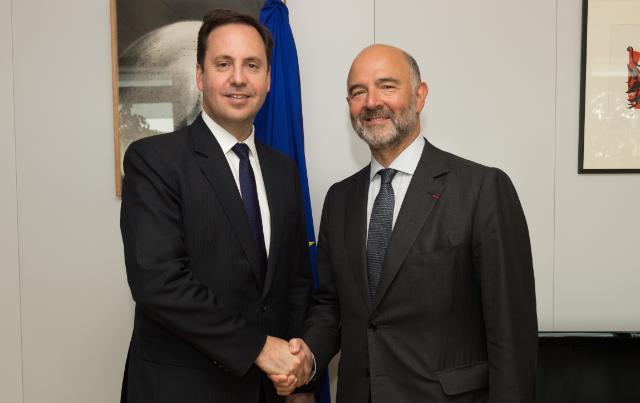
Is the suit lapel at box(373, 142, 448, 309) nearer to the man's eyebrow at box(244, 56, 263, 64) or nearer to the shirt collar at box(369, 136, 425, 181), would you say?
the shirt collar at box(369, 136, 425, 181)

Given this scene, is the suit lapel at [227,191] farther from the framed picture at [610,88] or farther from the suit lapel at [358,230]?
the framed picture at [610,88]

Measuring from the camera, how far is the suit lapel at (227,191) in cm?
159

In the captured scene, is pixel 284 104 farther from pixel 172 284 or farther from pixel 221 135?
pixel 172 284

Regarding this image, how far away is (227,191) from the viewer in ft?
5.28

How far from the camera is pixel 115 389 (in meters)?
2.67

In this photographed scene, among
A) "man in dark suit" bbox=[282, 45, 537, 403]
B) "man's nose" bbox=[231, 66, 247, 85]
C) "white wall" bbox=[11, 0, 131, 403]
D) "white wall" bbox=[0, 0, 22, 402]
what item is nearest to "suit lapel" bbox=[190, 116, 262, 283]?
"man's nose" bbox=[231, 66, 247, 85]

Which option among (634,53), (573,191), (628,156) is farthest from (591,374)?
(634,53)

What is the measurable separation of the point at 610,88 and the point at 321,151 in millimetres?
1509

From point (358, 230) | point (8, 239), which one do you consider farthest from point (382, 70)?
point (8, 239)

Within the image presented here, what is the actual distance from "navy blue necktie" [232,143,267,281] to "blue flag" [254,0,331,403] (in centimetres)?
65

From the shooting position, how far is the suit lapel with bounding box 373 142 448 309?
5.10ft

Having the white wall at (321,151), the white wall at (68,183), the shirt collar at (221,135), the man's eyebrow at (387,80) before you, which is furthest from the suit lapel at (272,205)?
the white wall at (68,183)

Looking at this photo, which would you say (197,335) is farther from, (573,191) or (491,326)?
(573,191)

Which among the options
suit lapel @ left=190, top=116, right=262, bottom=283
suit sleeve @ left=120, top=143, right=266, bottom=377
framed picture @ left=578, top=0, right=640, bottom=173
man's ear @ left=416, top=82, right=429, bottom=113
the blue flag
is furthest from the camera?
framed picture @ left=578, top=0, right=640, bottom=173
